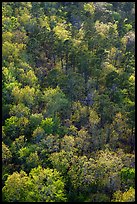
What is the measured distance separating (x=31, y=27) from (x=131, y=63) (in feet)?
70.3

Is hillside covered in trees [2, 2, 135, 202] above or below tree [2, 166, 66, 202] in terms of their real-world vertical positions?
above

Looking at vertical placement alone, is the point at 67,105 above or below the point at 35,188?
above

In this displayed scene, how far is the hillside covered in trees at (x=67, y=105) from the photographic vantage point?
44906 mm

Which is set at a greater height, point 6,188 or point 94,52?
point 94,52

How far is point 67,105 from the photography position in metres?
56.4

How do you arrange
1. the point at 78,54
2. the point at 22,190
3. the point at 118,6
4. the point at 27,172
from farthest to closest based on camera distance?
the point at 118,6
the point at 78,54
the point at 27,172
the point at 22,190

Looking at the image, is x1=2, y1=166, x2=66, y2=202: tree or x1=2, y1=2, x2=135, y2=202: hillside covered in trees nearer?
x1=2, y1=166, x2=66, y2=202: tree

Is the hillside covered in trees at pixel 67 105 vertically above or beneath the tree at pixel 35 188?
above

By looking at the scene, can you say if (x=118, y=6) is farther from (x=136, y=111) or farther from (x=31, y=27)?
(x=136, y=111)

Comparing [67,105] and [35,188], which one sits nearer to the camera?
[35,188]

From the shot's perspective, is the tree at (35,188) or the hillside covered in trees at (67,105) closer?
the tree at (35,188)

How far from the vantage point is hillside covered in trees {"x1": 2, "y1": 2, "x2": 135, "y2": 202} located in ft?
147

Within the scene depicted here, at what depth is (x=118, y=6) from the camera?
8862cm

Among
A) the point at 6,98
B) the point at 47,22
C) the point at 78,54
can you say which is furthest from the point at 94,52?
the point at 6,98
